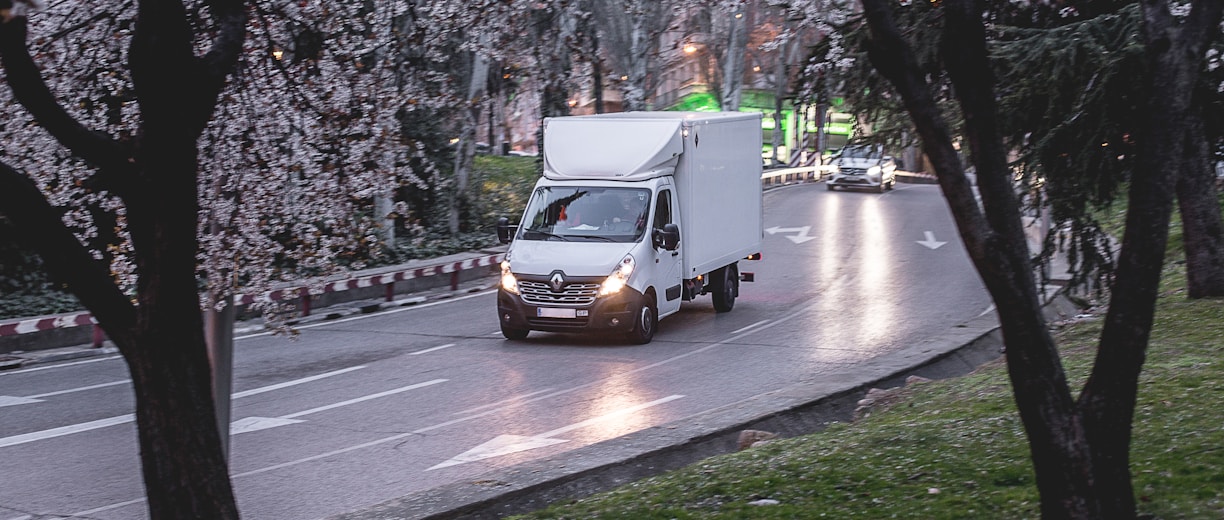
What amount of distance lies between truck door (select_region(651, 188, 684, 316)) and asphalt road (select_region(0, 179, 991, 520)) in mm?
490

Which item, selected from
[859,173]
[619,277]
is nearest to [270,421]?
[619,277]

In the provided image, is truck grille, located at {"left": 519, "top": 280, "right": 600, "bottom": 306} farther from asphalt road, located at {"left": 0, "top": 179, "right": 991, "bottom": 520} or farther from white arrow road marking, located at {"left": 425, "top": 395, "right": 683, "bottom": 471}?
white arrow road marking, located at {"left": 425, "top": 395, "right": 683, "bottom": 471}

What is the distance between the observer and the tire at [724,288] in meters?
19.5

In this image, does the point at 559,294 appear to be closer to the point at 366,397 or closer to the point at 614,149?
the point at 614,149

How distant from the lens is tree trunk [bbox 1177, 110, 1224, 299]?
15281 millimetres

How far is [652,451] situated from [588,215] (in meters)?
8.30

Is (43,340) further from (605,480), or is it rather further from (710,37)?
(710,37)

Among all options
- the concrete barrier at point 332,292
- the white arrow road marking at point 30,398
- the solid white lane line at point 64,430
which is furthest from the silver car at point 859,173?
the solid white lane line at point 64,430

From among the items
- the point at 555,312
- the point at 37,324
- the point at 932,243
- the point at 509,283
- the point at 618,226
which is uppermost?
the point at 618,226

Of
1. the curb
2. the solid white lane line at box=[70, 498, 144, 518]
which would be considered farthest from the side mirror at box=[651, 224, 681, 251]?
the solid white lane line at box=[70, 498, 144, 518]

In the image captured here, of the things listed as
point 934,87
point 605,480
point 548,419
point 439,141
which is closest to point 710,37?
point 439,141

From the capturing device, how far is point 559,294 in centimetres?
1645

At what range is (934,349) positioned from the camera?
1526 cm

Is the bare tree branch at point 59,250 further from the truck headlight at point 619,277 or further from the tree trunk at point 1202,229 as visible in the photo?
the tree trunk at point 1202,229
